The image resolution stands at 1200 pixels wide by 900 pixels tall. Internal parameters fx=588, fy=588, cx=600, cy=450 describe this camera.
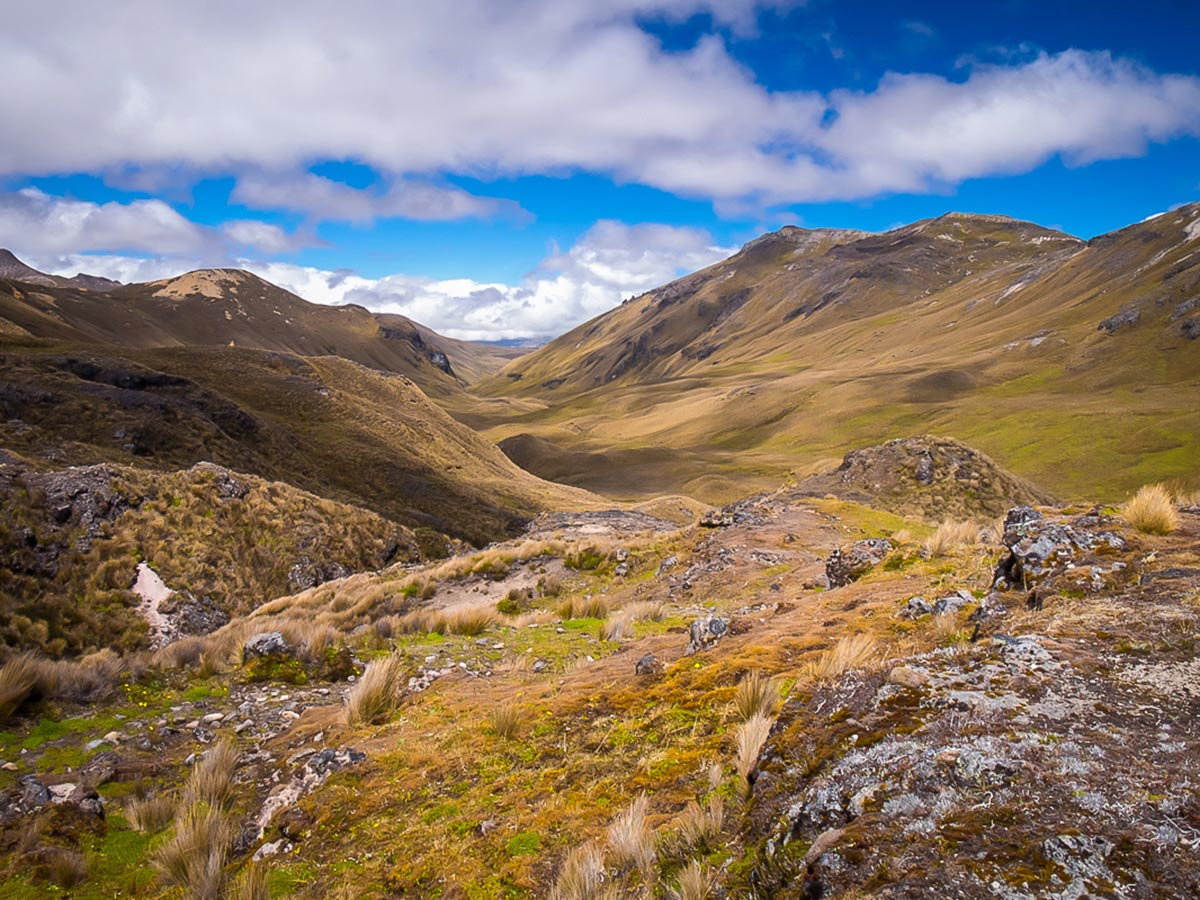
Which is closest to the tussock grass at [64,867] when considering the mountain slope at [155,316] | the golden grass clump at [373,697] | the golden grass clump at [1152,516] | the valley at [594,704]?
the valley at [594,704]

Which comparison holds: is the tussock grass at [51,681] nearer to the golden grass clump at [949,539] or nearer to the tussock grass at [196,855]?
the tussock grass at [196,855]

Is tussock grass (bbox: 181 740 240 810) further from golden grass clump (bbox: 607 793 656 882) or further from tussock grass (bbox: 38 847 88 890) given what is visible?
golden grass clump (bbox: 607 793 656 882)

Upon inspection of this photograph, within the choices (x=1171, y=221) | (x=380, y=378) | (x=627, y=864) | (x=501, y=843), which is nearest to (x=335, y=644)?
(x=501, y=843)

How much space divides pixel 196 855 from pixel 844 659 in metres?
5.21

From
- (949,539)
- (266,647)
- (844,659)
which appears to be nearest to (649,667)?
(844,659)

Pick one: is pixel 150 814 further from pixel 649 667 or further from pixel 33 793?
pixel 649 667

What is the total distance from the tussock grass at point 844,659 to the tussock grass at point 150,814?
565cm

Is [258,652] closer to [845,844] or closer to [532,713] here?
[532,713]

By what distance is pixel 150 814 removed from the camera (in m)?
5.00

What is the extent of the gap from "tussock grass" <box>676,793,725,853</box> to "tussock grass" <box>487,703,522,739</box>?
7.87 ft

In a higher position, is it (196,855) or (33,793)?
(33,793)

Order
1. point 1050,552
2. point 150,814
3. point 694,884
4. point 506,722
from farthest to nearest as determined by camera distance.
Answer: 1. point 1050,552
2. point 506,722
3. point 150,814
4. point 694,884

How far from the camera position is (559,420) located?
17050 cm

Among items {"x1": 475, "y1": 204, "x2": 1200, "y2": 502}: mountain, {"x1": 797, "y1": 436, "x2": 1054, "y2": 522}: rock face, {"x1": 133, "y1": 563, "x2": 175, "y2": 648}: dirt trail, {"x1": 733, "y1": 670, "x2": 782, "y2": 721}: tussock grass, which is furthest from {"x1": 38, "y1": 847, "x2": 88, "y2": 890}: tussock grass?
{"x1": 475, "y1": 204, "x2": 1200, "y2": 502}: mountain
